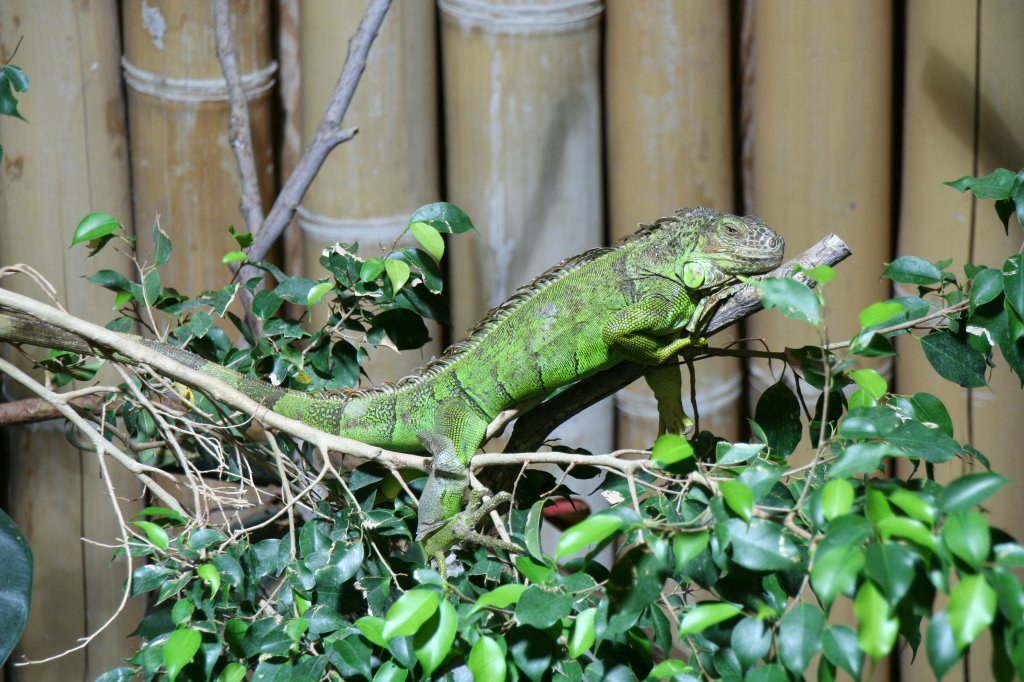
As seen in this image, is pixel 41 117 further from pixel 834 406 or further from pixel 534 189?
pixel 834 406

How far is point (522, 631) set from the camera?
47.8 inches

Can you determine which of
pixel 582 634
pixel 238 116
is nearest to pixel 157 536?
pixel 582 634

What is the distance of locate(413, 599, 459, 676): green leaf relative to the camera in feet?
3.70

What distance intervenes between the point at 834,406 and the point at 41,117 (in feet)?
6.20

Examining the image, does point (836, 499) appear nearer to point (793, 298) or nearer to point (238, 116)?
point (793, 298)

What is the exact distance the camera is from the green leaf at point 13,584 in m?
1.39

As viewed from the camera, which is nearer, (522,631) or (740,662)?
(740,662)

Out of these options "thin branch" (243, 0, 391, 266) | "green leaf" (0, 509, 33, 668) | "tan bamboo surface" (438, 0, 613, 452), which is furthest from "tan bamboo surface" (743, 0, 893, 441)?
"green leaf" (0, 509, 33, 668)

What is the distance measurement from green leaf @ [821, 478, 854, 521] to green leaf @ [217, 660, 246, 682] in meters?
0.78

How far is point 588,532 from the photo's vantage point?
104 centimetres

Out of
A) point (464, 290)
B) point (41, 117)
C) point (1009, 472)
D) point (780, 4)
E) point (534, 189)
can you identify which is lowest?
point (1009, 472)

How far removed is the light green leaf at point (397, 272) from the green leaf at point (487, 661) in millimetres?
679

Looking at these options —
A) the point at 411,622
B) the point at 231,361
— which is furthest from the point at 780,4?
the point at 411,622

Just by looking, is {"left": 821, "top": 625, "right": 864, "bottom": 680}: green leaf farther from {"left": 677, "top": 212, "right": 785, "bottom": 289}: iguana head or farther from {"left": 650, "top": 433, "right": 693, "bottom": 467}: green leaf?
{"left": 677, "top": 212, "right": 785, "bottom": 289}: iguana head
